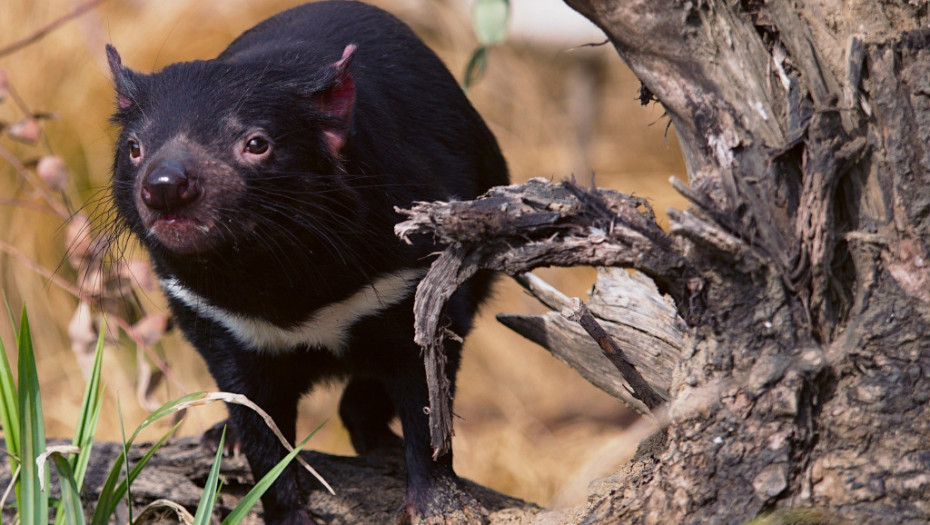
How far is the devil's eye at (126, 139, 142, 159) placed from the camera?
233 centimetres

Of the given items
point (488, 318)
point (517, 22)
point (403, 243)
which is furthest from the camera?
point (517, 22)

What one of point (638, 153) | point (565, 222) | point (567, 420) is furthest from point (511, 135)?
point (565, 222)

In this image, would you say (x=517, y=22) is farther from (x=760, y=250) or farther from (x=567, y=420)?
(x=760, y=250)

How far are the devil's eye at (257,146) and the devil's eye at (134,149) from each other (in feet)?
0.87

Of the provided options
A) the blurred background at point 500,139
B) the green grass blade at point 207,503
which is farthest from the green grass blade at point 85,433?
the blurred background at point 500,139

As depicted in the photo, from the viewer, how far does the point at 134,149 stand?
2.35 m

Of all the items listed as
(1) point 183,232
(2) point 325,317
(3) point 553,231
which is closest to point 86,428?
(1) point 183,232

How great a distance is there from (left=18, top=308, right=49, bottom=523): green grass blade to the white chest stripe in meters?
0.45

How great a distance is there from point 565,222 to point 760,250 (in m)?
0.37

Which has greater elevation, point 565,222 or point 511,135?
point 511,135

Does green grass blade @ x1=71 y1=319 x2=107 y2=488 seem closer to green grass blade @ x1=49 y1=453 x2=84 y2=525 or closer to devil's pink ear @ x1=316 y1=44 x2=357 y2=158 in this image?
green grass blade @ x1=49 y1=453 x2=84 y2=525

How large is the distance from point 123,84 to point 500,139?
468cm

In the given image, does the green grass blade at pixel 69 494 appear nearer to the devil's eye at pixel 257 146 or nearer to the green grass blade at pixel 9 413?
the green grass blade at pixel 9 413

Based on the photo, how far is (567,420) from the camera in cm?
668
